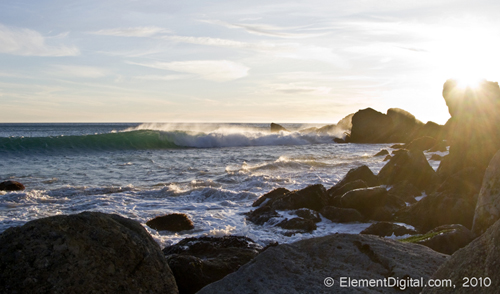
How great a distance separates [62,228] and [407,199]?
9009 millimetres

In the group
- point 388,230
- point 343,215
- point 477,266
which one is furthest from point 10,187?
point 477,266

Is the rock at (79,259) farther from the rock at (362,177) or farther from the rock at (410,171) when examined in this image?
the rock at (410,171)

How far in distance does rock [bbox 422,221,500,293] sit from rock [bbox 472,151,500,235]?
313cm

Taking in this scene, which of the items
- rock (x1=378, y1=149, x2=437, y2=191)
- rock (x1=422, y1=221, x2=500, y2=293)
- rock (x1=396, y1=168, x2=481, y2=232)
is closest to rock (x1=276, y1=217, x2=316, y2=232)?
rock (x1=396, y1=168, x2=481, y2=232)

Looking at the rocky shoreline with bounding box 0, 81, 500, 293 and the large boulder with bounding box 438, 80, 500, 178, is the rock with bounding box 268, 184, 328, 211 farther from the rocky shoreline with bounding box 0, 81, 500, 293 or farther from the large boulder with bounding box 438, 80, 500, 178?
the large boulder with bounding box 438, 80, 500, 178

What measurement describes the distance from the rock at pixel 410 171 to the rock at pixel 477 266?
30.3 feet

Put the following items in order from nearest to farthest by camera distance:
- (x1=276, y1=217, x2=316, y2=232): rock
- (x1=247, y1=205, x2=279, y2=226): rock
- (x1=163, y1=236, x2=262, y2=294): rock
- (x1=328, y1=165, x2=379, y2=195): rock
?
(x1=163, y1=236, x2=262, y2=294): rock
(x1=276, y1=217, x2=316, y2=232): rock
(x1=247, y1=205, x2=279, y2=226): rock
(x1=328, y1=165, x2=379, y2=195): rock

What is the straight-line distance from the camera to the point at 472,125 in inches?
492

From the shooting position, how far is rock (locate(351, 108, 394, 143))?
133 ft

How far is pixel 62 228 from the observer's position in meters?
2.91

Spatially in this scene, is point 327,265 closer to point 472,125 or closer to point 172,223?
point 172,223

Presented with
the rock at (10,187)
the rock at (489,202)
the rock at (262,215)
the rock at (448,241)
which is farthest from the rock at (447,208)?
the rock at (10,187)

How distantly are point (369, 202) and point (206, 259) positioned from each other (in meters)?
4.93

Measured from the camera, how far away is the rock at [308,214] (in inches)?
325
